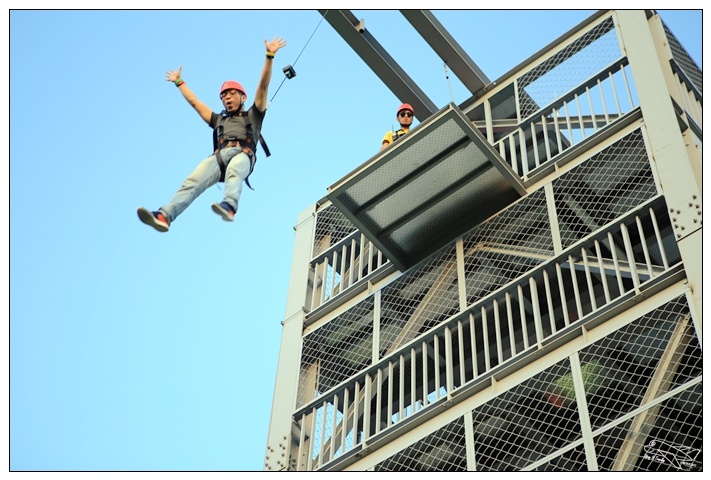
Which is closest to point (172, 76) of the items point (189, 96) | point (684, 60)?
point (189, 96)

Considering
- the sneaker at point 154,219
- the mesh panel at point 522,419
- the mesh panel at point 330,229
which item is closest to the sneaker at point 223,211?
the sneaker at point 154,219

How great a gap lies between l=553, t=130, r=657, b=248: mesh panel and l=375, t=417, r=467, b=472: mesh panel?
92.6 inches

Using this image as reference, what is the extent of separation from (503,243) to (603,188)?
1261 mm

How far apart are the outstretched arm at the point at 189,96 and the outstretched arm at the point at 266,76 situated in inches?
27.8

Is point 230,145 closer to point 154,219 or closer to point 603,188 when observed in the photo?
point 154,219

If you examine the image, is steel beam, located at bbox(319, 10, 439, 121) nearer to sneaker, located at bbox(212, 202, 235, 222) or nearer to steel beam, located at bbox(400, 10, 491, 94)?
steel beam, located at bbox(400, 10, 491, 94)

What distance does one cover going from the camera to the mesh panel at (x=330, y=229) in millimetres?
14859

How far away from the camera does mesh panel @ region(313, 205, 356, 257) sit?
14.9 m

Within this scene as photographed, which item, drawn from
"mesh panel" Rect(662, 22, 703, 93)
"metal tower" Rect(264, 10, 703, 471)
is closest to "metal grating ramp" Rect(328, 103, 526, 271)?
"metal tower" Rect(264, 10, 703, 471)

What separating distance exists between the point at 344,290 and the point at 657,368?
4810 mm

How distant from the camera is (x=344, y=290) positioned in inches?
542

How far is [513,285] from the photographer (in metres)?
11.6

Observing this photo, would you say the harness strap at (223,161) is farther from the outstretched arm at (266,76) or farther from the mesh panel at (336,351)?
the mesh panel at (336,351)

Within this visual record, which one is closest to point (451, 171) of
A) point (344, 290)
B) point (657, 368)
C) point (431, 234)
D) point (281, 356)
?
point (431, 234)
